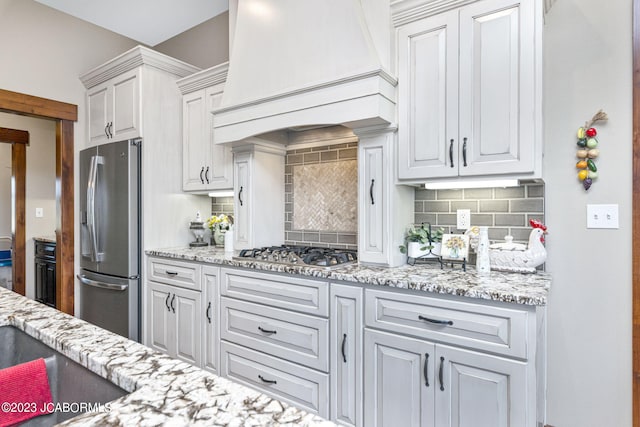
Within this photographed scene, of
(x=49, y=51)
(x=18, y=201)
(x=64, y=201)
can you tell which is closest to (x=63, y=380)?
(x=64, y=201)

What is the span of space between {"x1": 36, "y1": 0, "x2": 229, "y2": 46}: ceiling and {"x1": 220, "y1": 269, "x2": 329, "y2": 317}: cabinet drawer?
2518mm

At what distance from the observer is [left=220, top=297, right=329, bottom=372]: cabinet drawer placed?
1.91m

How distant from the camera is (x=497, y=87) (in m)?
1.70

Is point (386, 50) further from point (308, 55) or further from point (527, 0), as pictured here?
point (527, 0)

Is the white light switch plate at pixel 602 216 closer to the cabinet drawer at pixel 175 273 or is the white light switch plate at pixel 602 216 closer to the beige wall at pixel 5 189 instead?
the cabinet drawer at pixel 175 273

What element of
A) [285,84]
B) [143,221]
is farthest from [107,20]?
[285,84]

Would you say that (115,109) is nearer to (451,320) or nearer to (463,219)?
(463,219)

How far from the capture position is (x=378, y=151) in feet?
6.70

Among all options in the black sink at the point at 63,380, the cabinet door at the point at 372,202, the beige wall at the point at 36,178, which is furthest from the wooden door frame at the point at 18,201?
the cabinet door at the point at 372,202

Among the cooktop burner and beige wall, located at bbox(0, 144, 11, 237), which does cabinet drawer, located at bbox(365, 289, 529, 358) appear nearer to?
the cooktop burner

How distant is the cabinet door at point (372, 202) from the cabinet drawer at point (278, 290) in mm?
366

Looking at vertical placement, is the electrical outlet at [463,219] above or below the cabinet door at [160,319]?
above

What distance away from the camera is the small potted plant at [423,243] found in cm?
203

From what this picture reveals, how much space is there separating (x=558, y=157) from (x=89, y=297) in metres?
3.80
